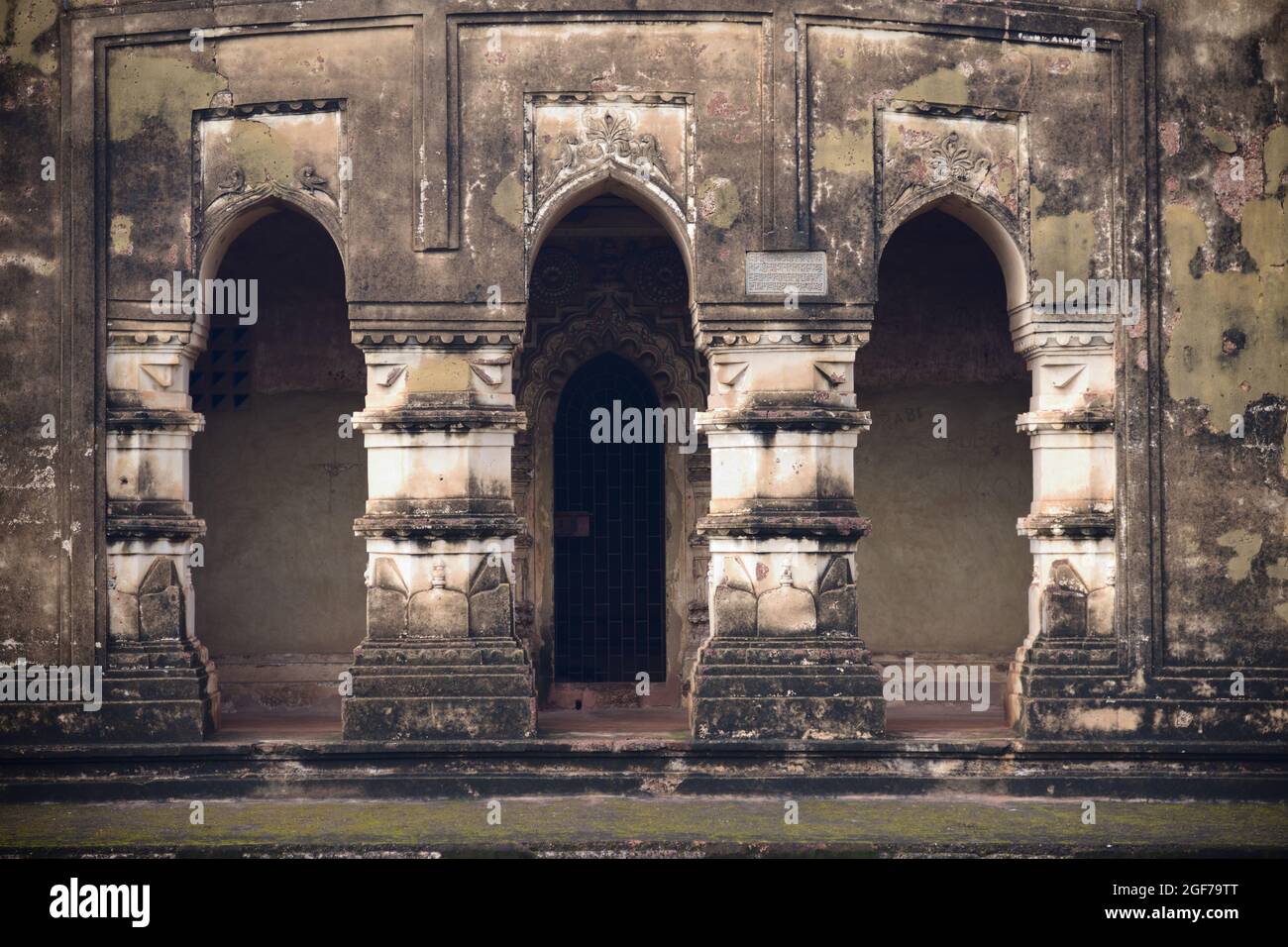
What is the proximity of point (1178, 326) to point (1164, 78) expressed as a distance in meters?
1.97

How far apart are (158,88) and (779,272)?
501 cm

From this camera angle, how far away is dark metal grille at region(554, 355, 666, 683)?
15.9 metres

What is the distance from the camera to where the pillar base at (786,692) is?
42.3 ft

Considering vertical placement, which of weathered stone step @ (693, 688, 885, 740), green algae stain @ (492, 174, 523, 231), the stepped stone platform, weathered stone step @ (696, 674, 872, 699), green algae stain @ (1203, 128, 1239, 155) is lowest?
the stepped stone platform

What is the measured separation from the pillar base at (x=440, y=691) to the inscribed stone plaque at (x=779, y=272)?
10.7ft

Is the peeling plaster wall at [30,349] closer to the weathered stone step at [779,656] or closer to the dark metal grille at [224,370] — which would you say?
the dark metal grille at [224,370]

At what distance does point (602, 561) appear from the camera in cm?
1593

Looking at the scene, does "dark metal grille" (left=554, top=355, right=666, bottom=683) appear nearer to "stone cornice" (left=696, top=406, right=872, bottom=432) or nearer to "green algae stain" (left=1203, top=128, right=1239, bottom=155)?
"stone cornice" (left=696, top=406, right=872, bottom=432)

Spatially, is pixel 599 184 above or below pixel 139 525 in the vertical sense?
above

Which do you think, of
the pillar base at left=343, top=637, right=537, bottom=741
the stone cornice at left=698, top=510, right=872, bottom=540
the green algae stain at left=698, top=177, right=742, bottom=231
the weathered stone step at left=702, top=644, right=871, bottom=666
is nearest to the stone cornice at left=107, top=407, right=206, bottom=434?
the pillar base at left=343, top=637, right=537, bottom=741

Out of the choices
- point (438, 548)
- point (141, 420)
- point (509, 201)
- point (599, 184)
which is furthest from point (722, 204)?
point (141, 420)

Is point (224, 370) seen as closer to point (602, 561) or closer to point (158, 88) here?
point (158, 88)

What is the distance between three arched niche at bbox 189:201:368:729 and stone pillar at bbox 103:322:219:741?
8.41 ft

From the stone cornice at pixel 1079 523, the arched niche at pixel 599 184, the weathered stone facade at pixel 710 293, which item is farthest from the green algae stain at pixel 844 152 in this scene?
the stone cornice at pixel 1079 523
